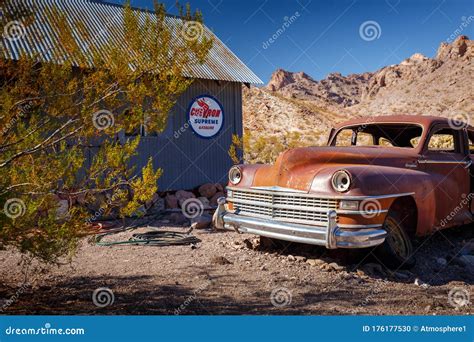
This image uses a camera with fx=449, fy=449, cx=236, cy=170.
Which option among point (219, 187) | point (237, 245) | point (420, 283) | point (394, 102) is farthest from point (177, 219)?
point (394, 102)

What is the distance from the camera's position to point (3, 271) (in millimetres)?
5570

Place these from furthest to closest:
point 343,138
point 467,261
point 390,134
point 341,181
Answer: point 343,138
point 390,134
point 467,261
point 341,181

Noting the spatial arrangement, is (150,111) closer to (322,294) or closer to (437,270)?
(322,294)

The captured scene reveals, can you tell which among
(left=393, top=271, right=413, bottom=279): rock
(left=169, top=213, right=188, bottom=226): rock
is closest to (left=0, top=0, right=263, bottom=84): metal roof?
Answer: (left=169, top=213, right=188, bottom=226): rock

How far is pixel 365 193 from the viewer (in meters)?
4.72

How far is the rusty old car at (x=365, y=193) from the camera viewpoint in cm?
473

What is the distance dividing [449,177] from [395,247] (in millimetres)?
1485

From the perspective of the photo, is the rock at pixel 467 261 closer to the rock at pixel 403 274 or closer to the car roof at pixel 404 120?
the rock at pixel 403 274

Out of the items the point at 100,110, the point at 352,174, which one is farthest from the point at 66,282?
the point at 352,174

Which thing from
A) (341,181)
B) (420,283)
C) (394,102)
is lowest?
(420,283)

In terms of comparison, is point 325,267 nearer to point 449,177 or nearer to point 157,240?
point 449,177

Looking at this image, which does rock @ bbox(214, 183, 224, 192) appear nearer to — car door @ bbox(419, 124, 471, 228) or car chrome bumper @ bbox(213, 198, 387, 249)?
car chrome bumper @ bbox(213, 198, 387, 249)

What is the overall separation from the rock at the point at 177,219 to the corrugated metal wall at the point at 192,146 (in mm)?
1238

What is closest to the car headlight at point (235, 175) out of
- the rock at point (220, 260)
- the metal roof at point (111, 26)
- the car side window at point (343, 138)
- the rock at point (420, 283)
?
the rock at point (220, 260)
